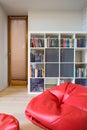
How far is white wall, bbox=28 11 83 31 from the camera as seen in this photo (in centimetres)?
512

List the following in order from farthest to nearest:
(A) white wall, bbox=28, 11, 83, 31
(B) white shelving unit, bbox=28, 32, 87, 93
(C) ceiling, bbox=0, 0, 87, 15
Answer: (A) white wall, bbox=28, 11, 83, 31 < (B) white shelving unit, bbox=28, 32, 87, 93 < (C) ceiling, bbox=0, 0, 87, 15

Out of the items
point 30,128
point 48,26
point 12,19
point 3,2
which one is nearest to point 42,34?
point 48,26

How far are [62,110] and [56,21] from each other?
3.79m

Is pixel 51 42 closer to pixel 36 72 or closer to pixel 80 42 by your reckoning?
pixel 80 42

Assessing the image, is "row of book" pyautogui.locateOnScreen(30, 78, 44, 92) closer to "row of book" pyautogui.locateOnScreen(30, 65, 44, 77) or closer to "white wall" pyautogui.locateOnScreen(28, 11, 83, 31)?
"row of book" pyautogui.locateOnScreen(30, 65, 44, 77)

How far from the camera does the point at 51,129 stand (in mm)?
1733

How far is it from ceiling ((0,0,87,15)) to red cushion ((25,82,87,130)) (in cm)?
284

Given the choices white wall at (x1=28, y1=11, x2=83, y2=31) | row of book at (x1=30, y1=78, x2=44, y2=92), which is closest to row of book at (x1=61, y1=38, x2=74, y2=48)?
white wall at (x1=28, y1=11, x2=83, y2=31)

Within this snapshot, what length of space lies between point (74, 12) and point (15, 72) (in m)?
2.68

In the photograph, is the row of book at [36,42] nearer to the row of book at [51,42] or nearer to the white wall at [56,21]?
the row of book at [51,42]

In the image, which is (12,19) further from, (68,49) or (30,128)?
(30,128)

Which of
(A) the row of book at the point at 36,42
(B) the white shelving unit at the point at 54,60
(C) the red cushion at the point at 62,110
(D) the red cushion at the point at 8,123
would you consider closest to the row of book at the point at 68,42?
(B) the white shelving unit at the point at 54,60

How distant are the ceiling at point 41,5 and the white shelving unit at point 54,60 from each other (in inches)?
30.2

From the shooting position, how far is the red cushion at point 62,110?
1.63 m
